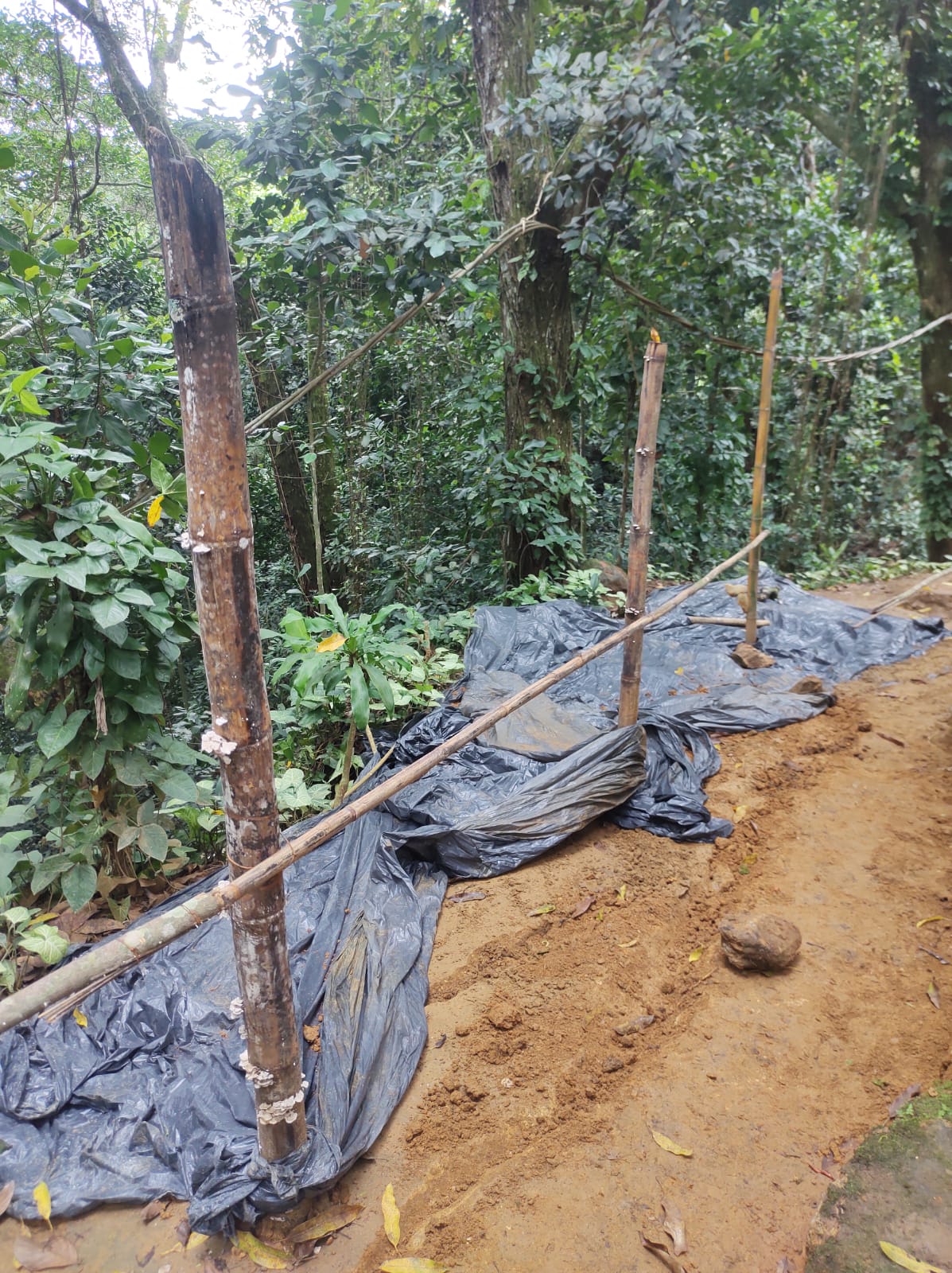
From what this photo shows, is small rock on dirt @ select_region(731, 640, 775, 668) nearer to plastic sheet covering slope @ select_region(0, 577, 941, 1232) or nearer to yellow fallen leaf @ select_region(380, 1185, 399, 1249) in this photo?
plastic sheet covering slope @ select_region(0, 577, 941, 1232)

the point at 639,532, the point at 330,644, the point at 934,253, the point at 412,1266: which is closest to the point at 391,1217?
the point at 412,1266

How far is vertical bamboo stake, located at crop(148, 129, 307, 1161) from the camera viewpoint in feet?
4.11

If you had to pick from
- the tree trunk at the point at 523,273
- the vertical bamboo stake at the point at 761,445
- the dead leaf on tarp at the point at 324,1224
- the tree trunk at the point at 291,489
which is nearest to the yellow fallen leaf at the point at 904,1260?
the dead leaf on tarp at the point at 324,1224

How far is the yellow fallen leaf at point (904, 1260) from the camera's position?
4.82 ft

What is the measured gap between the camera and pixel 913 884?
2.74m

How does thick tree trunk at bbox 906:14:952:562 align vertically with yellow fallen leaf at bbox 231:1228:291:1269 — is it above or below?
above

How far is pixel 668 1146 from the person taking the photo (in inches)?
72.4

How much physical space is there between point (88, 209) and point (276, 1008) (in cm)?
793

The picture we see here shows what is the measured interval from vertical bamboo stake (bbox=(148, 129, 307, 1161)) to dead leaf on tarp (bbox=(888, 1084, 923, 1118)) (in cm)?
148

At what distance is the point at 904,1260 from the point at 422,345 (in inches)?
240

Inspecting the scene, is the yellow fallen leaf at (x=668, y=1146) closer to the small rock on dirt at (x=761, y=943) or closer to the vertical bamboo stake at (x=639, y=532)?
the small rock on dirt at (x=761, y=943)

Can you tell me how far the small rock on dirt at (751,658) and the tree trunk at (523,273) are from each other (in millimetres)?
1547

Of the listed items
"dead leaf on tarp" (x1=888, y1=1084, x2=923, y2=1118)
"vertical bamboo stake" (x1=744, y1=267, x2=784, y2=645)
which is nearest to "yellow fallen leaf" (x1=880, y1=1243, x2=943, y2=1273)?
"dead leaf on tarp" (x1=888, y1=1084, x2=923, y2=1118)

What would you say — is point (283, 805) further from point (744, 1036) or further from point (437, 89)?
point (437, 89)
